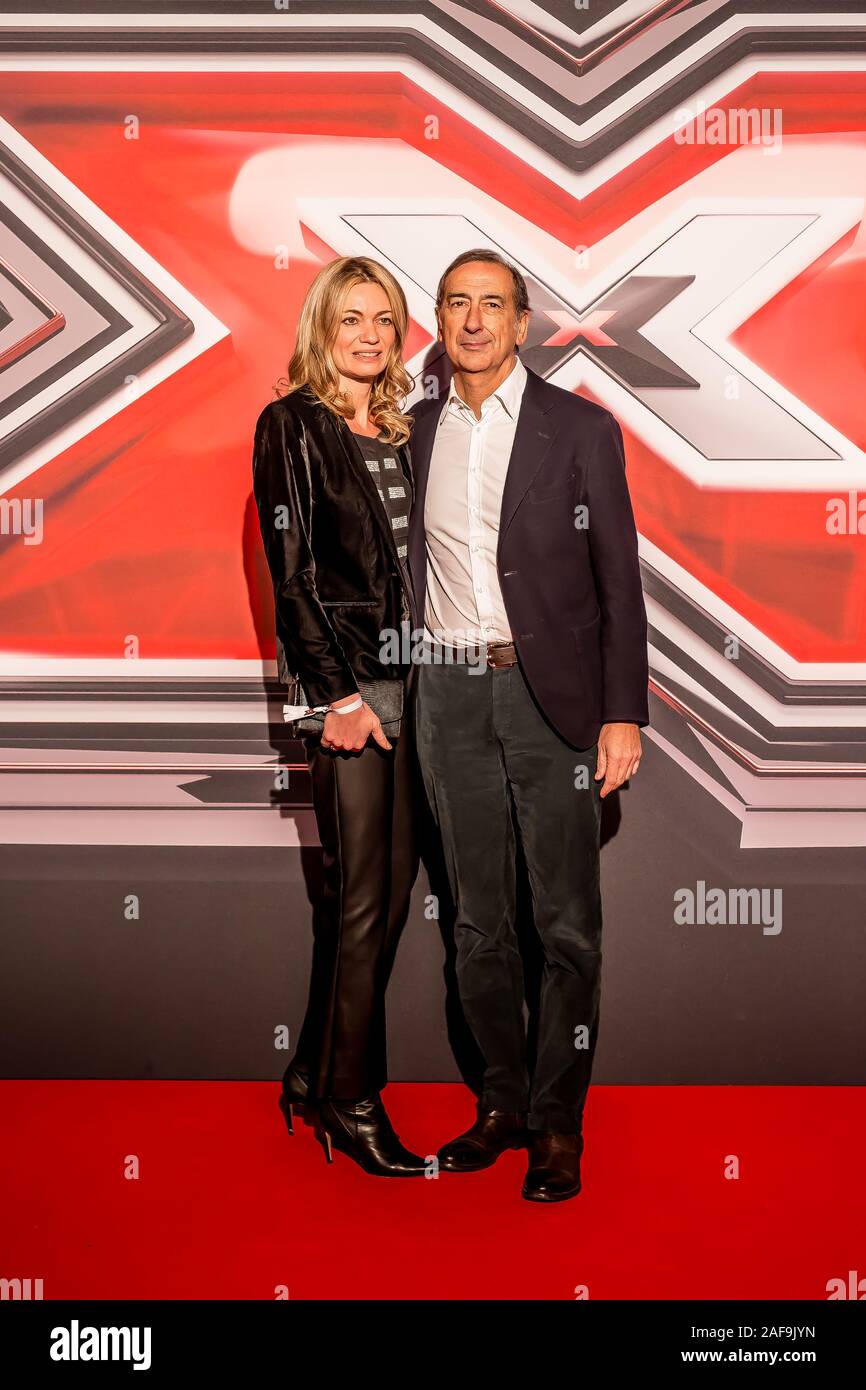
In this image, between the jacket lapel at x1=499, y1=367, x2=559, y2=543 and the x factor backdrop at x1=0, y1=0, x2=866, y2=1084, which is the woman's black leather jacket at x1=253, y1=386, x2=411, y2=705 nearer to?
the jacket lapel at x1=499, y1=367, x2=559, y2=543

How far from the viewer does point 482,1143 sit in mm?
2492

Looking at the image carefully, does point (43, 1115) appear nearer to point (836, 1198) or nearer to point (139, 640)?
point (139, 640)

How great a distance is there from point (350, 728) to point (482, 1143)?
1.01 meters

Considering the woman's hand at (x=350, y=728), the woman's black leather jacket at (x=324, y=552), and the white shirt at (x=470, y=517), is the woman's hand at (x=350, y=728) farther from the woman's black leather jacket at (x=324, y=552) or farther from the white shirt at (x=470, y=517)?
the white shirt at (x=470, y=517)

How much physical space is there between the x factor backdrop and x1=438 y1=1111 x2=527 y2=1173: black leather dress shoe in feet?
1.44

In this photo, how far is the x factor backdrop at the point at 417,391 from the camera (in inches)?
110

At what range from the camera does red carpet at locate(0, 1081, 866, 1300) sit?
7.01ft

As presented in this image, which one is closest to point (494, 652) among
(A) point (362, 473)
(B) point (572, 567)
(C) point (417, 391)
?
(B) point (572, 567)

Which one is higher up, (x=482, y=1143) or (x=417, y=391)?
(x=417, y=391)

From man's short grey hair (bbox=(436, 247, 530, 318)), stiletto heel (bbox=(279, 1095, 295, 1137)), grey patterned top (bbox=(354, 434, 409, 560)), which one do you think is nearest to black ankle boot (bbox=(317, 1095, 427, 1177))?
stiletto heel (bbox=(279, 1095, 295, 1137))

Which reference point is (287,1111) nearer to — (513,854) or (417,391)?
→ (513,854)

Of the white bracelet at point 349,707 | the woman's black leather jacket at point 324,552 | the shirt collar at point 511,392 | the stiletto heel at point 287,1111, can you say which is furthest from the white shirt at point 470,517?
the stiletto heel at point 287,1111

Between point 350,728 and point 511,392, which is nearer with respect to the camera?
point 350,728

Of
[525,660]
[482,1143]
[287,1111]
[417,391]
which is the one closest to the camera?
[525,660]
